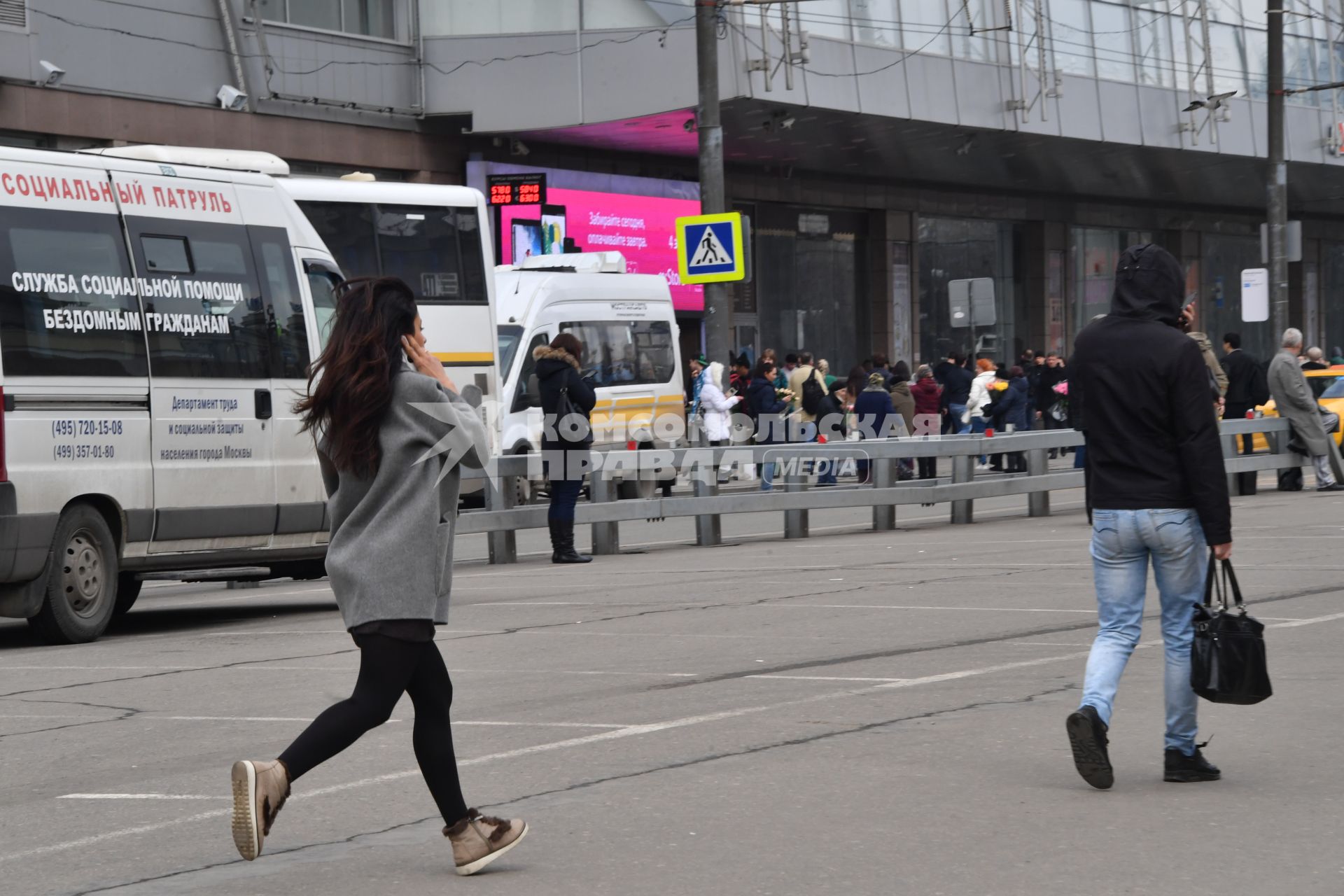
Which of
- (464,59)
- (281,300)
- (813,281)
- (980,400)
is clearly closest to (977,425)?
(980,400)

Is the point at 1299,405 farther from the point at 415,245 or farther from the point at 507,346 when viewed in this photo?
the point at 415,245

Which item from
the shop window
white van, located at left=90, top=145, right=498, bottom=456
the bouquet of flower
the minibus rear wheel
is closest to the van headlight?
the minibus rear wheel

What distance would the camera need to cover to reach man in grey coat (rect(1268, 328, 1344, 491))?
71.2ft

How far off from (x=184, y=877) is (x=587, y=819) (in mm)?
1271

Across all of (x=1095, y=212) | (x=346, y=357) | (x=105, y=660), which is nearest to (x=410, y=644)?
(x=346, y=357)

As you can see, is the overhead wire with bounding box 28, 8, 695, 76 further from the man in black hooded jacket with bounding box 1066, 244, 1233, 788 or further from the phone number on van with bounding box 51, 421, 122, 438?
the man in black hooded jacket with bounding box 1066, 244, 1233, 788

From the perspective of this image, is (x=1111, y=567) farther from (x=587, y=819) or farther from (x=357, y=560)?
(x=357, y=560)

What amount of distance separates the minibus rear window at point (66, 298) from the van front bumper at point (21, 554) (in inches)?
30.7

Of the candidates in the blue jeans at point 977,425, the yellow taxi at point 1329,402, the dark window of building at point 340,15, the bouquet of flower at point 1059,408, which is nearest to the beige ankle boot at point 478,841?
the yellow taxi at point 1329,402

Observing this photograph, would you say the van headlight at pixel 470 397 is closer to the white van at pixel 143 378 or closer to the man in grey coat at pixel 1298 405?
the white van at pixel 143 378

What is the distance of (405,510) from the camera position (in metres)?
5.30

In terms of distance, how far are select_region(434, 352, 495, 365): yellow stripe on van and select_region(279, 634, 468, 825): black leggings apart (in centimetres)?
1584

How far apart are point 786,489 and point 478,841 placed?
46.7 ft

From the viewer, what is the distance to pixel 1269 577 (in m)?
12.8
